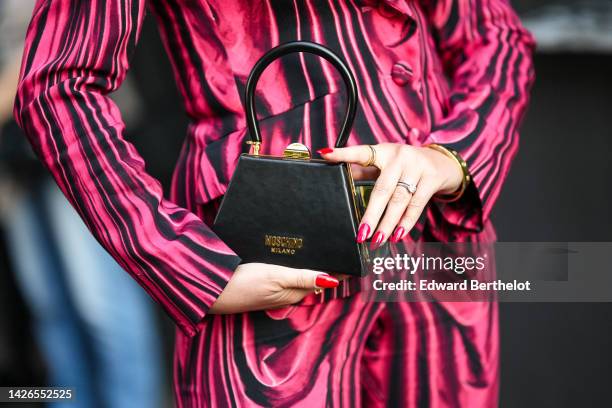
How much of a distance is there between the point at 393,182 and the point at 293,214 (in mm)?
115

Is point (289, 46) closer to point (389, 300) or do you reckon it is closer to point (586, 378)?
point (389, 300)

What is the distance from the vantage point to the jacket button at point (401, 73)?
93 centimetres

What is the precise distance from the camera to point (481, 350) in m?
1.02

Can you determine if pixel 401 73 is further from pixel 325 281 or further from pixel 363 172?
pixel 325 281

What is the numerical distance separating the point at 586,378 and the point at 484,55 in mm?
1489

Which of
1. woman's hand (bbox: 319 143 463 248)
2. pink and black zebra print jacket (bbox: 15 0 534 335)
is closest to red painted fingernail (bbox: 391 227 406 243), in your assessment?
woman's hand (bbox: 319 143 463 248)

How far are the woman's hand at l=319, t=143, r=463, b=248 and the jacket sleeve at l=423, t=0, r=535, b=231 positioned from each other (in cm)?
9

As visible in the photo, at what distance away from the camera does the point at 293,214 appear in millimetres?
813

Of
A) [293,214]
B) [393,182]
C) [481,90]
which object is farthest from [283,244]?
[481,90]

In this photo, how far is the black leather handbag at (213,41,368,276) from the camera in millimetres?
797

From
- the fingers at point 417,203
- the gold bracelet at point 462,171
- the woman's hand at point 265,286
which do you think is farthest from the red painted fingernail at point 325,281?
the gold bracelet at point 462,171

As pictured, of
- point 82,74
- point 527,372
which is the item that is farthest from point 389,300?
point 527,372

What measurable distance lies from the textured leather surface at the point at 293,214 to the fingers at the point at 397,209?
39 mm

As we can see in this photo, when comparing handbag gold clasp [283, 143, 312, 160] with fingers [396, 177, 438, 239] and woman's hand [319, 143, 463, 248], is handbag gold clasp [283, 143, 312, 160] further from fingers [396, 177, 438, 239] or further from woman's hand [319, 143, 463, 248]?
fingers [396, 177, 438, 239]
